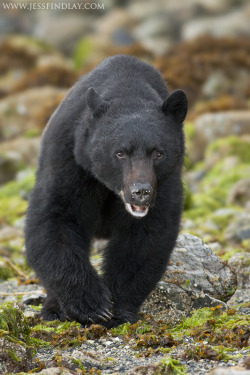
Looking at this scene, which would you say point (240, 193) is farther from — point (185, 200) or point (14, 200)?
point (14, 200)

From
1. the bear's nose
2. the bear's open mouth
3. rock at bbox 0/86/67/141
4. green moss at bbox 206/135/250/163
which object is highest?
rock at bbox 0/86/67/141

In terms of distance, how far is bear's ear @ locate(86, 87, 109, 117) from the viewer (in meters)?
6.27

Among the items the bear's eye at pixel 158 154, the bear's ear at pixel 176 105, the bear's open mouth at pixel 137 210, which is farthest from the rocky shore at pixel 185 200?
the bear's ear at pixel 176 105

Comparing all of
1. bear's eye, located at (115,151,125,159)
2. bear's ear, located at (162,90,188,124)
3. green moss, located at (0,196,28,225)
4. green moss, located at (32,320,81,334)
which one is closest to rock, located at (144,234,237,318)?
green moss, located at (32,320,81,334)

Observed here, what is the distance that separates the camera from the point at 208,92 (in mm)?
23750

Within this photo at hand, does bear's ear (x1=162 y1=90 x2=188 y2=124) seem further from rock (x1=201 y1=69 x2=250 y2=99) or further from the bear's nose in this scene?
rock (x1=201 y1=69 x2=250 y2=99)

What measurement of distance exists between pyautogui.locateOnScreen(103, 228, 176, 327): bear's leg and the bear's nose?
0.74 meters

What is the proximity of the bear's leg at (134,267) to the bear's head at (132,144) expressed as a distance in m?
0.52

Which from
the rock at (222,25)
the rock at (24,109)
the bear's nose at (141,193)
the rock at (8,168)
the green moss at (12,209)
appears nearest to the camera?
the bear's nose at (141,193)

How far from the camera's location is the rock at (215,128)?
59.8ft

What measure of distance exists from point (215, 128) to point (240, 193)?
4708mm

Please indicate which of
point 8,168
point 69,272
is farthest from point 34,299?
point 8,168

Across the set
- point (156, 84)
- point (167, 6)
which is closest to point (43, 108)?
point (156, 84)

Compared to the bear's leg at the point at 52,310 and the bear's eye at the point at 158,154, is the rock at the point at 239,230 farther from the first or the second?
the bear's eye at the point at 158,154
